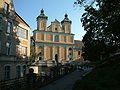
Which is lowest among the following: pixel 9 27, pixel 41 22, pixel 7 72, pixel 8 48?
pixel 7 72

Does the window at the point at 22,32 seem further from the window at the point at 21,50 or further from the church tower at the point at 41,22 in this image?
the church tower at the point at 41,22

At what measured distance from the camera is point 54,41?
239 ft

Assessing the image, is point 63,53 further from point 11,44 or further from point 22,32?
point 11,44

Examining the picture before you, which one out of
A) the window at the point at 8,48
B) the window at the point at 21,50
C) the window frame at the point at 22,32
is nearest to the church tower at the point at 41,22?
the window frame at the point at 22,32

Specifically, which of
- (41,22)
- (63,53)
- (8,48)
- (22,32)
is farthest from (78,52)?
(8,48)

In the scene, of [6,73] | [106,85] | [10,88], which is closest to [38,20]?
[6,73]

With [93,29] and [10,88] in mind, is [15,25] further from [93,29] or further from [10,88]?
[10,88]

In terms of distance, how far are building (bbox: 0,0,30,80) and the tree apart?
11066 millimetres

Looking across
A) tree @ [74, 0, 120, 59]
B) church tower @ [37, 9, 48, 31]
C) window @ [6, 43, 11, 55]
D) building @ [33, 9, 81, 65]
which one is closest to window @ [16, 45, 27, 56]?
window @ [6, 43, 11, 55]

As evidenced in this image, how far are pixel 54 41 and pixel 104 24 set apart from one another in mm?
52268

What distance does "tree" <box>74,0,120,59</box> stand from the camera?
16703mm

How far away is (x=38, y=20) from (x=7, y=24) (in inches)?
1880

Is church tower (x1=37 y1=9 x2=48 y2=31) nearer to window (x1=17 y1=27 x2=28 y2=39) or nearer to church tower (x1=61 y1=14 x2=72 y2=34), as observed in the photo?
church tower (x1=61 y1=14 x2=72 y2=34)

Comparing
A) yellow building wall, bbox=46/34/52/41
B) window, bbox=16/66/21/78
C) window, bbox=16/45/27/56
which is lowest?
window, bbox=16/66/21/78
